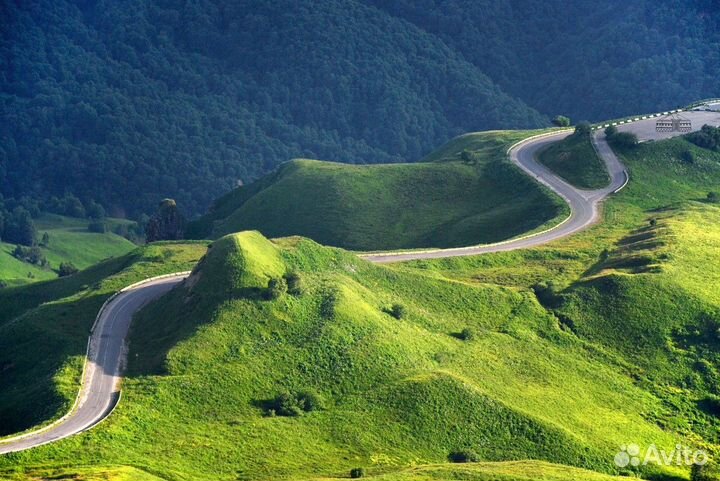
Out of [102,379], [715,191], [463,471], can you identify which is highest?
[715,191]

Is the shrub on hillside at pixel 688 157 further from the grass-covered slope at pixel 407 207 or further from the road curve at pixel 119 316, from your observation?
the grass-covered slope at pixel 407 207

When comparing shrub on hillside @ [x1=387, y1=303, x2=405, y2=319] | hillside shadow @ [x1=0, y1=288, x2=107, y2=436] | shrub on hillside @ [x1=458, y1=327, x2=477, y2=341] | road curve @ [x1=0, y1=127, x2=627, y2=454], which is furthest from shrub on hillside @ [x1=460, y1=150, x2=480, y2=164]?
hillside shadow @ [x1=0, y1=288, x2=107, y2=436]

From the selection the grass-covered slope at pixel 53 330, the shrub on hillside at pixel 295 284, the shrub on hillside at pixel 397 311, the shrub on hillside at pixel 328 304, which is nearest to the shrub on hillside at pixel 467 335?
the shrub on hillside at pixel 397 311

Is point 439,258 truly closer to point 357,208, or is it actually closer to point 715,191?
point 357,208

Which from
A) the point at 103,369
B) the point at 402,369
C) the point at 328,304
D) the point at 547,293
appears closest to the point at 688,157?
the point at 547,293

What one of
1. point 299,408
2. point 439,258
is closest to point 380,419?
point 299,408

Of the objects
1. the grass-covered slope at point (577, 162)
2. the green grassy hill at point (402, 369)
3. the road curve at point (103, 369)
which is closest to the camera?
the road curve at point (103, 369)
